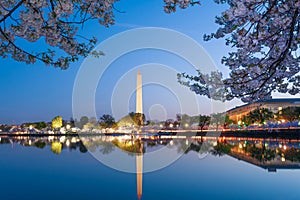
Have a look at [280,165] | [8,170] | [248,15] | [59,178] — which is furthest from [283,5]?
[8,170]

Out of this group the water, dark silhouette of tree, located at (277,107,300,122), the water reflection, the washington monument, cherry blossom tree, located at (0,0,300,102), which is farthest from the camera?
the washington monument

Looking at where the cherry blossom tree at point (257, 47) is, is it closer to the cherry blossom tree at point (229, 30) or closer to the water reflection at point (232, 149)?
the cherry blossom tree at point (229, 30)

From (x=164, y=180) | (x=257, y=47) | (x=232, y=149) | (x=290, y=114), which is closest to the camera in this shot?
(x=257, y=47)

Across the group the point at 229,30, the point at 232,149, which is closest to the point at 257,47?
the point at 229,30

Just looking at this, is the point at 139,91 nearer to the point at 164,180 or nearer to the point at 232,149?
the point at 232,149

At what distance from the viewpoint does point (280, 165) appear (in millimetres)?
20688

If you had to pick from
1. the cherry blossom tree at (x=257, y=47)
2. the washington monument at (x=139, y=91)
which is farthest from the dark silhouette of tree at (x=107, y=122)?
the cherry blossom tree at (x=257, y=47)

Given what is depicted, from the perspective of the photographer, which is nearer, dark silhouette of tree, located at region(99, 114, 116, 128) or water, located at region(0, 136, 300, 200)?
water, located at region(0, 136, 300, 200)

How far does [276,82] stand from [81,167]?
17686 millimetres

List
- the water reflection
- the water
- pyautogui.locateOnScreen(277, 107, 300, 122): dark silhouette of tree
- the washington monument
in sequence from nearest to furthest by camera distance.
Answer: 1. the water
2. the water reflection
3. pyautogui.locateOnScreen(277, 107, 300, 122): dark silhouette of tree
4. the washington monument

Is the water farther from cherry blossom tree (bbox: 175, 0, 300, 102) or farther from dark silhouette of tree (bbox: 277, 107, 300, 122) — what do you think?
dark silhouette of tree (bbox: 277, 107, 300, 122)

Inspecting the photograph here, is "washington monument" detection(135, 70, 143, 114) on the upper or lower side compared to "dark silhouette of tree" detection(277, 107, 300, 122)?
upper

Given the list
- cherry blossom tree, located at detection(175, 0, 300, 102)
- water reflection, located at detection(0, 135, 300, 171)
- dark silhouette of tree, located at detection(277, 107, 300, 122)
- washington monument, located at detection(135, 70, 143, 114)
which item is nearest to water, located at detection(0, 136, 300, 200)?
water reflection, located at detection(0, 135, 300, 171)

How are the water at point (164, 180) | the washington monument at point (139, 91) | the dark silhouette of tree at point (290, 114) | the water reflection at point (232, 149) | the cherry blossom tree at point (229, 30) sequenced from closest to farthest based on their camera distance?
the cherry blossom tree at point (229, 30) → the water at point (164, 180) → the water reflection at point (232, 149) → the dark silhouette of tree at point (290, 114) → the washington monument at point (139, 91)
